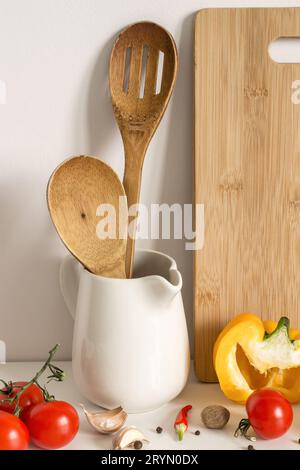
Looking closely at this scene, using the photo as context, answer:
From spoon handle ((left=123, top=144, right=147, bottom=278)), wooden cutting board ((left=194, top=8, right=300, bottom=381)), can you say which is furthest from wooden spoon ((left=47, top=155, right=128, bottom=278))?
wooden cutting board ((left=194, top=8, right=300, bottom=381))

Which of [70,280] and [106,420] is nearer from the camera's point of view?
[106,420]

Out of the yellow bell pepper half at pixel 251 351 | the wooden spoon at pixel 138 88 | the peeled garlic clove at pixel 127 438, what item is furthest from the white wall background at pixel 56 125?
the peeled garlic clove at pixel 127 438

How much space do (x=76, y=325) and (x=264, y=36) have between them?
1.49 feet

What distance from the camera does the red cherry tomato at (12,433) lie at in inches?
29.2

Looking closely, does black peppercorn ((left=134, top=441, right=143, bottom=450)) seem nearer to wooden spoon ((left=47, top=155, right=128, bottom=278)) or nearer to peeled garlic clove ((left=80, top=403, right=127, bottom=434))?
peeled garlic clove ((left=80, top=403, right=127, bottom=434))

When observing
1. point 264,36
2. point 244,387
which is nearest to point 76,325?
point 244,387

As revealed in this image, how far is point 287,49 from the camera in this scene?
0.91 metres

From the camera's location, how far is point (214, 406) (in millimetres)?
847

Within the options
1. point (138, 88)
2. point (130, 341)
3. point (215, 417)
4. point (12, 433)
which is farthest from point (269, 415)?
point (138, 88)

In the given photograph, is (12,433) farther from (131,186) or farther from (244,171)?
(244,171)

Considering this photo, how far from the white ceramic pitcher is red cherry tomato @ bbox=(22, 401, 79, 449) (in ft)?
0.22

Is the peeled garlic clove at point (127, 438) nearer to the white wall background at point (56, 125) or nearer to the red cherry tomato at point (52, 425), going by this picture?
the red cherry tomato at point (52, 425)

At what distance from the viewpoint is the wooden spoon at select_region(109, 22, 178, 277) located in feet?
2.95

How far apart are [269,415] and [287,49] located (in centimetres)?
48
